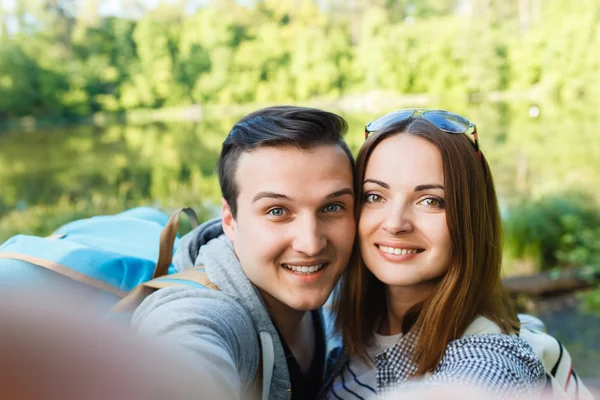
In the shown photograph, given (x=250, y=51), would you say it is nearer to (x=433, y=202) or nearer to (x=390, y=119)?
(x=390, y=119)

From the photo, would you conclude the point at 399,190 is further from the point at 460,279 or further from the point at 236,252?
the point at 236,252

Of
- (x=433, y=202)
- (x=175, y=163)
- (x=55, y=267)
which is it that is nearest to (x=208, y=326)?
(x=55, y=267)

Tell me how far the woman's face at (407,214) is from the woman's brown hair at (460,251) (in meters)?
0.03

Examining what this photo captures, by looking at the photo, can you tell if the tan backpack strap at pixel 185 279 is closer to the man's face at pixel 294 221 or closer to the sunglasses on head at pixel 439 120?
the man's face at pixel 294 221

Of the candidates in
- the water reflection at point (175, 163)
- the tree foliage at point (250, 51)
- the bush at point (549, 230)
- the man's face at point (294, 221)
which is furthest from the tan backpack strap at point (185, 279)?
the tree foliage at point (250, 51)

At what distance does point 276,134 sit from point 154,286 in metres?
0.52

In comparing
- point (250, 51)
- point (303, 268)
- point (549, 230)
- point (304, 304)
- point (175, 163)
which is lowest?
point (175, 163)

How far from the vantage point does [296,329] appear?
178 centimetres

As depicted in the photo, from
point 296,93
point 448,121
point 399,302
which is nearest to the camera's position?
point 448,121

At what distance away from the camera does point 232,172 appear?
5.42 ft

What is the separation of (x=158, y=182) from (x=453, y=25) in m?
19.8

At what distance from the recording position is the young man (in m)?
1.44

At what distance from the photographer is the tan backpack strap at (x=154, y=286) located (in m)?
1.39

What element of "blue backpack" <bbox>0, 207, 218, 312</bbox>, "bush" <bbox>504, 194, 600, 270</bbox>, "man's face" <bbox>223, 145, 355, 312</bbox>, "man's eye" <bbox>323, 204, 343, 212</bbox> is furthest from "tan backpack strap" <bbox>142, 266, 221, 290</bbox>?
"bush" <bbox>504, 194, 600, 270</bbox>
